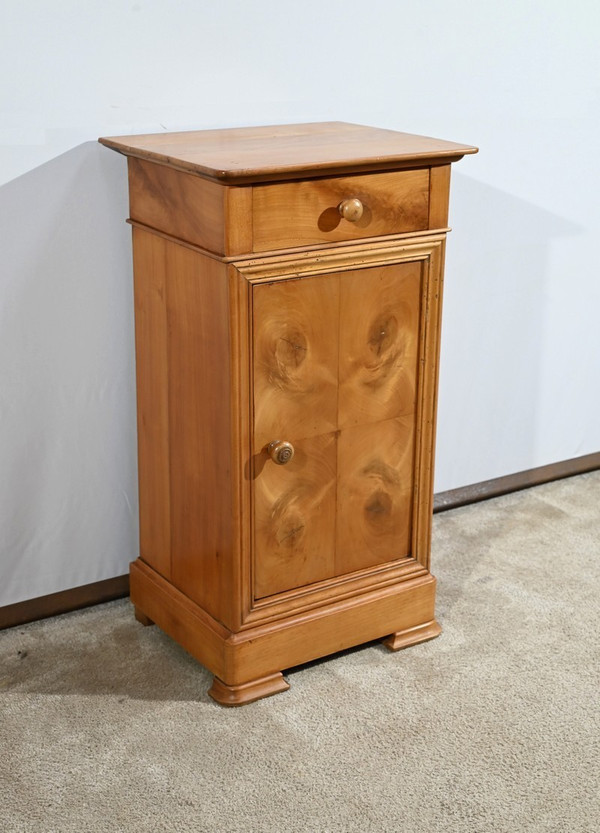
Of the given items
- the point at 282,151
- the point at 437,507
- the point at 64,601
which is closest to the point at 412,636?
the point at 437,507

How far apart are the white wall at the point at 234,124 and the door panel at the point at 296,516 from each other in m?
Answer: 0.44

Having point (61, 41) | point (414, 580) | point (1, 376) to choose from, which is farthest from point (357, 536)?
point (61, 41)

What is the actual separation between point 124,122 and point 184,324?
Result: 436 mm

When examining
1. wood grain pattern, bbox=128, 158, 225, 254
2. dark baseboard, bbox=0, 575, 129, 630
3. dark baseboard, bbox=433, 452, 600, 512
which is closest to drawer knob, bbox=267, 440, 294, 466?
wood grain pattern, bbox=128, 158, 225, 254

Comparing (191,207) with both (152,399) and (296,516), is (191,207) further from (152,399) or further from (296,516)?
(296,516)

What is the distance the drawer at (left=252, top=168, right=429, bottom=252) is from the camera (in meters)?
1.73

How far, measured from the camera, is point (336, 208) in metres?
1.80

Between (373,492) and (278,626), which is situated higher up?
(373,492)

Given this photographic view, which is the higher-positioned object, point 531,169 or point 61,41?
point 61,41

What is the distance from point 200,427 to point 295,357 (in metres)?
0.22

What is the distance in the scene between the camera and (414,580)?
2139mm

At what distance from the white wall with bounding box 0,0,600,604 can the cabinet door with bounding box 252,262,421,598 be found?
44cm

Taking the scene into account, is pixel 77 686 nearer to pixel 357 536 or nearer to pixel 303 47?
pixel 357 536

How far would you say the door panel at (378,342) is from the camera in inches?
74.4
